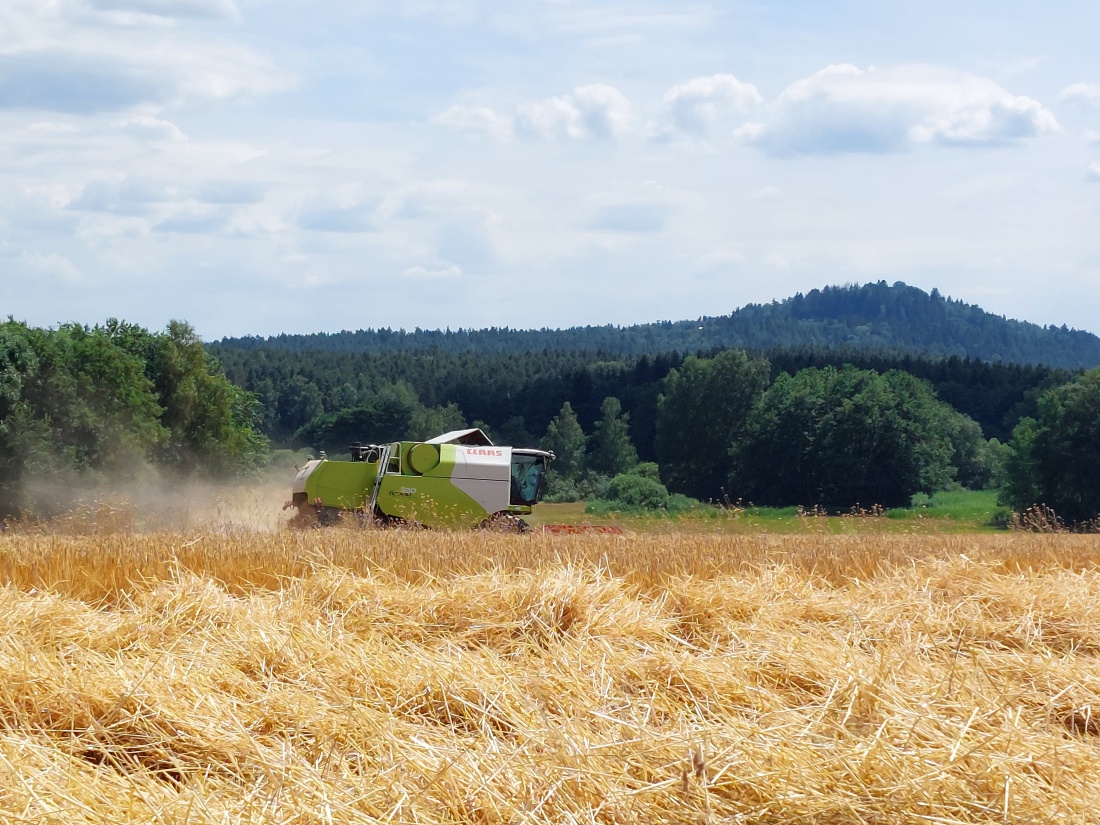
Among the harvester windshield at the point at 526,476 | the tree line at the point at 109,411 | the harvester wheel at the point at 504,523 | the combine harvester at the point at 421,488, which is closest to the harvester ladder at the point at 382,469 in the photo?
the combine harvester at the point at 421,488

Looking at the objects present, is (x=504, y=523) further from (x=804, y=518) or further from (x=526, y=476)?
(x=804, y=518)

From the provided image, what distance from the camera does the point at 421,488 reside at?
19.1 m

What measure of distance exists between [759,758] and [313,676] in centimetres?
247

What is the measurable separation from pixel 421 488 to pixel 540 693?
13.8 m

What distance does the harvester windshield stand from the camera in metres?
19.9

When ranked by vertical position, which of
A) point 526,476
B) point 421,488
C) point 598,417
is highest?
point 526,476

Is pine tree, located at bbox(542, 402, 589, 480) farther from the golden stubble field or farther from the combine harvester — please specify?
the golden stubble field

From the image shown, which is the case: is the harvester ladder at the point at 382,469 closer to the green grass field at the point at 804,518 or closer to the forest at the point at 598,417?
the green grass field at the point at 804,518

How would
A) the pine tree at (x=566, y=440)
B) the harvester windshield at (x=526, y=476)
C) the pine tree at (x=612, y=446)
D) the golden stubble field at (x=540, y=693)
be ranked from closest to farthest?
the golden stubble field at (x=540, y=693) → the harvester windshield at (x=526, y=476) → the pine tree at (x=612, y=446) → the pine tree at (x=566, y=440)

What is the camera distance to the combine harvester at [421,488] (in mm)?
19016

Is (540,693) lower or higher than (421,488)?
higher

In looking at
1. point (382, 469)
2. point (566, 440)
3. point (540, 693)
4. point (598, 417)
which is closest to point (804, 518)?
point (382, 469)

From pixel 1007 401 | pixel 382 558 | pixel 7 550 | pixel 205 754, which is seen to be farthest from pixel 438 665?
pixel 1007 401

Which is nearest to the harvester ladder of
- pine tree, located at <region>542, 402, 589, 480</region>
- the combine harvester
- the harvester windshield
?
the combine harvester
